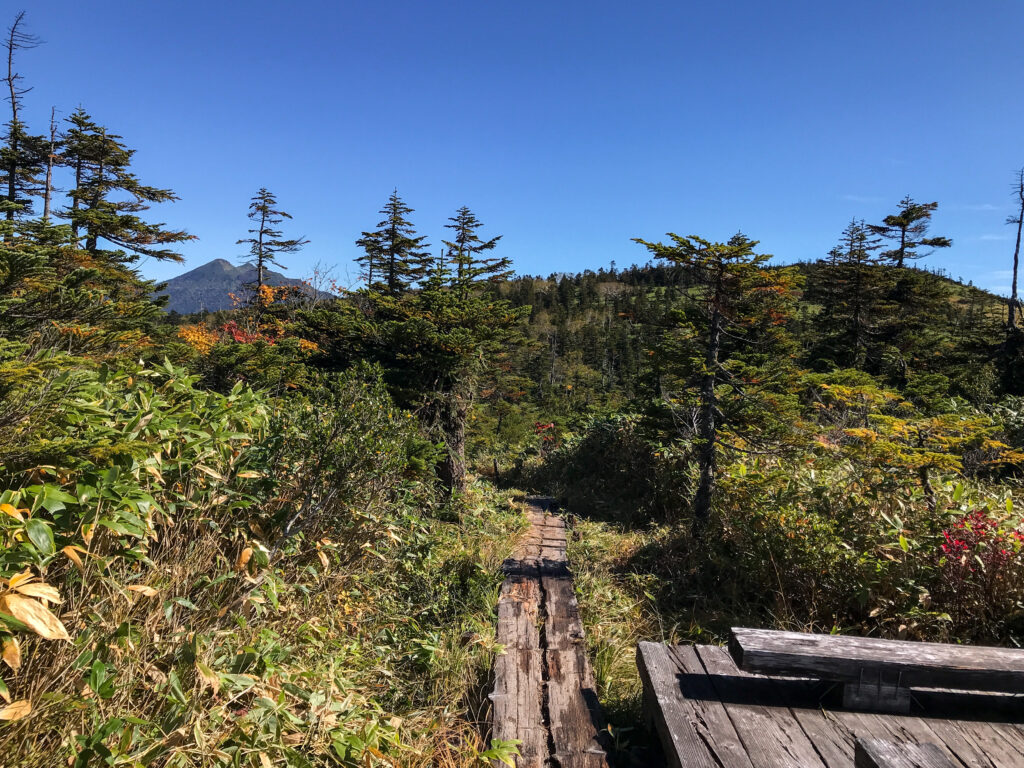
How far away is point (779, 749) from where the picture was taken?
7.99ft

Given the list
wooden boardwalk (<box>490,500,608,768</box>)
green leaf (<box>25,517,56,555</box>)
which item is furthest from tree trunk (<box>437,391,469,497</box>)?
green leaf (<box>25,517,56,555</box>)

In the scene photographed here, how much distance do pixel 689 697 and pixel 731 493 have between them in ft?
11.5

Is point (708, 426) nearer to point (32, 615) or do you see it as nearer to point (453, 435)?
point (453, 435)

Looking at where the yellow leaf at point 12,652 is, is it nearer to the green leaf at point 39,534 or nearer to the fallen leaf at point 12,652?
the fallen leaf at point 12,652

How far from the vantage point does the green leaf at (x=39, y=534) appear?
63.9 inches

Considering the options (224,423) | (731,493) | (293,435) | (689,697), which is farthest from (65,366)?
(731,493)

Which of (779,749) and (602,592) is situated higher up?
(779,749)

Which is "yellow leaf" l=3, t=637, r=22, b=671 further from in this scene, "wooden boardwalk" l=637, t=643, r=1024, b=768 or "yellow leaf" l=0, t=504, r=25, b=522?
"wooden boardwalk" l=637, t=643, r=1024, b=768

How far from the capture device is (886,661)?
8.57 ft

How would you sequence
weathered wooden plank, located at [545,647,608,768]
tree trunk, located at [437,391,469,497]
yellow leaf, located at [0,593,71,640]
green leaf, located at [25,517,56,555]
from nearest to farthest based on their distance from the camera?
yellow leaf, located at [0,593,71,640] → green leaf, located at [25,517,56,555] → weathered wooden plank, located at [545,647,608,768] → tree trunk, located at [437,391,469,497]

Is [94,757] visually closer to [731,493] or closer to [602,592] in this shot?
[602,592]

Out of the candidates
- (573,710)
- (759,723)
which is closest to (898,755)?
(759,723)

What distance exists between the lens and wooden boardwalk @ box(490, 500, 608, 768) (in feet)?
8.98

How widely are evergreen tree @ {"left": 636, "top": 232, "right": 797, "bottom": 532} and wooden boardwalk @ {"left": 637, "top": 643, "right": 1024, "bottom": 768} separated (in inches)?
123
